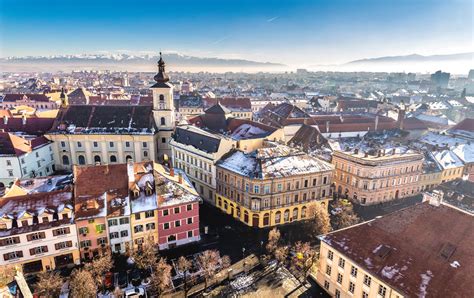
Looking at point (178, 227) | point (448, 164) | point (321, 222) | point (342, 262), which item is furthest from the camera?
point (448, 164)

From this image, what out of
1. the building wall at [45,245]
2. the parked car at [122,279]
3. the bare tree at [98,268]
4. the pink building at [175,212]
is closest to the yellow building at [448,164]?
the pink building at [175,212]

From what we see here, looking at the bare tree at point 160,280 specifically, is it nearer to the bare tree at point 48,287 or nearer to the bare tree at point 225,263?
the bare tree at point 225,263

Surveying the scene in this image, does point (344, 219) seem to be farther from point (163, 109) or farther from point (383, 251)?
point (163, 109)

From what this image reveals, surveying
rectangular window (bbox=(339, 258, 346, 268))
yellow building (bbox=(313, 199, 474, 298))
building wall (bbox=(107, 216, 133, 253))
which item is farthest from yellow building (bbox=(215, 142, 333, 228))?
rectangular window (bbox=(339, 258, 346, 268))

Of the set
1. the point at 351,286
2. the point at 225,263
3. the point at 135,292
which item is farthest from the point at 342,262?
the point at 135,292

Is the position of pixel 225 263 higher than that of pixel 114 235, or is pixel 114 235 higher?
pixel 114 235

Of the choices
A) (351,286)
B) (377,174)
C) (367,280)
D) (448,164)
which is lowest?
(351,286)
